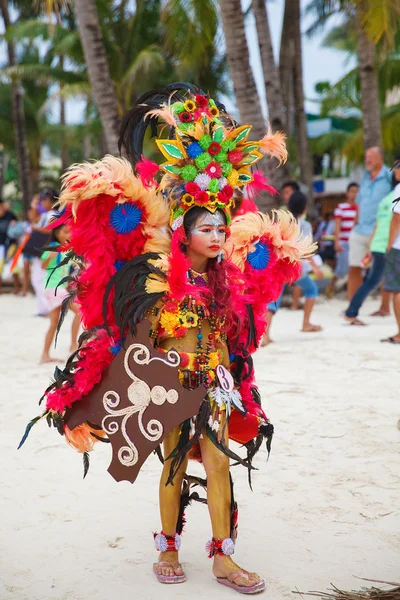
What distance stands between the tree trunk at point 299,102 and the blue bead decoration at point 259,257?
12.1 m

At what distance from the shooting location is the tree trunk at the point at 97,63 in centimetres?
1165

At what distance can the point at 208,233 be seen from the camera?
312 centimetres

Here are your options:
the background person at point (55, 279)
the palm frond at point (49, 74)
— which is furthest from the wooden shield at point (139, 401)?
the palm frond at point (49, 74)

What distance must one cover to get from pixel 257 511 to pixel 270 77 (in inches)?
386

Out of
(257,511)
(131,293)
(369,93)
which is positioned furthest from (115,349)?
(369,93)

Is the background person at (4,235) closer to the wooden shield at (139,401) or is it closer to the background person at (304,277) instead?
the background person at (304,277)

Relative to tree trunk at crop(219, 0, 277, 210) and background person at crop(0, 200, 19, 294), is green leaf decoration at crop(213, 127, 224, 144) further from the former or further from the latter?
background person at crop(0, 200, 19, 294)

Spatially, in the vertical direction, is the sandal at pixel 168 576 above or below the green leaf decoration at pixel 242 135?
below

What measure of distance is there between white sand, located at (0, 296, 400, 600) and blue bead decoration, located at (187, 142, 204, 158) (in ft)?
5.57

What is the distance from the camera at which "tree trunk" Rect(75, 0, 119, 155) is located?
1165cm

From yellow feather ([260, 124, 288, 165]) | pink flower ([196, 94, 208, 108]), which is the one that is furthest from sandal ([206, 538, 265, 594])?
pink flower ([196, 94, 208, 108])

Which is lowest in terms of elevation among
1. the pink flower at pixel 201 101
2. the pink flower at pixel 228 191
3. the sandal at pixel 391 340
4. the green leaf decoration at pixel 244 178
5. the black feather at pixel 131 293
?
the sandal at pixel 391 340

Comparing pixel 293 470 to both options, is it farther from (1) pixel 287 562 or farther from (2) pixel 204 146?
(2) pixel 204 146

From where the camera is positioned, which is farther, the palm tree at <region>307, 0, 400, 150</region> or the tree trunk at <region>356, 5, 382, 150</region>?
the tree trunk at <region>356, 5, 382, 150</region>
